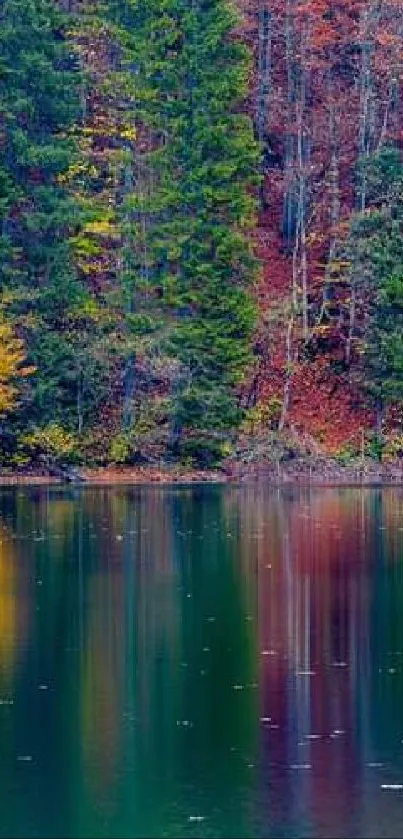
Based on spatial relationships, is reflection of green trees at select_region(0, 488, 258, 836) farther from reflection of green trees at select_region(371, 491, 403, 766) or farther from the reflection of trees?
reflection of green trees at select_region(371, 491, 403, 766)

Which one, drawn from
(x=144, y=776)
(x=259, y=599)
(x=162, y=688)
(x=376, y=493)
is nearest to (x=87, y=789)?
(x=144, y=776)

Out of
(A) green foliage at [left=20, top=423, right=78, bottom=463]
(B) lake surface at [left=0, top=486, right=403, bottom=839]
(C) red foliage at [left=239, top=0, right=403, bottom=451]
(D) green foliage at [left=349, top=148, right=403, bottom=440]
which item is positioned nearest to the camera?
(B) lake surface at [left=0, top=486, right=403, bottom=839]

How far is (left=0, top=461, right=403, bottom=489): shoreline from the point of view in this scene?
2018 inches

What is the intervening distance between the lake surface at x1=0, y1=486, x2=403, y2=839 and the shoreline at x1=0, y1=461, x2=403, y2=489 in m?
12.2

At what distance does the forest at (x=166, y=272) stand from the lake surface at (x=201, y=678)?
1371cm

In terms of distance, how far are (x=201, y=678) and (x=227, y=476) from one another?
1203 inches

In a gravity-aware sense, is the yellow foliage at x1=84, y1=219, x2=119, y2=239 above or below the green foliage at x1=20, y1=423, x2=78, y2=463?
above

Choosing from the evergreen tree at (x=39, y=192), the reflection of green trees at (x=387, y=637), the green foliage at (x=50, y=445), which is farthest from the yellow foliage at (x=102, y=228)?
the reflection of green trees at (x=387, y=637)

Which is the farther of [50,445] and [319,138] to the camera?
[319,138]

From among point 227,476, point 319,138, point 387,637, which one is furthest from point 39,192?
point 387,637

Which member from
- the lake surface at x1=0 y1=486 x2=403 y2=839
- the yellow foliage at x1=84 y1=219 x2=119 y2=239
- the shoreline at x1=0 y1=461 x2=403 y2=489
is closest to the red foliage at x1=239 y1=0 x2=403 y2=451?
the shoreline at x1=0 y1=461 x2=403 y2=489

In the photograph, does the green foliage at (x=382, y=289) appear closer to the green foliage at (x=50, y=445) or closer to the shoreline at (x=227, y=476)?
the shoreline at (x=227, y=476)

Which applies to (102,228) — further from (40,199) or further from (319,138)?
(319,138)

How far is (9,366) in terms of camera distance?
50.3 meters
